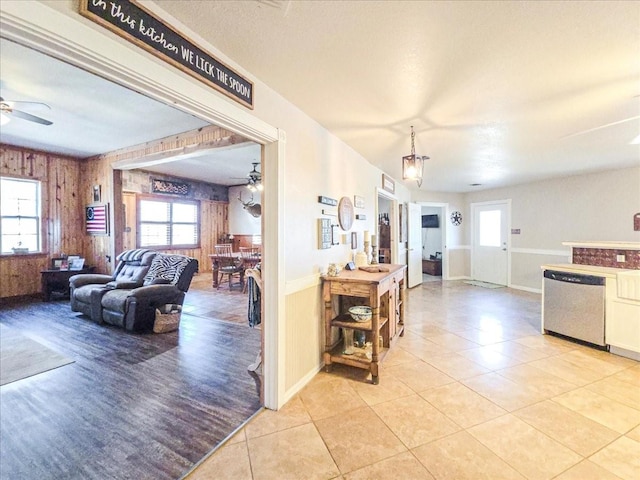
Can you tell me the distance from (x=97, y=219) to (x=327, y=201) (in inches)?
200

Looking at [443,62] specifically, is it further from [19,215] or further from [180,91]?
[19,215]

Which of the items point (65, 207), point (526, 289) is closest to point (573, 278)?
point (526, 289)

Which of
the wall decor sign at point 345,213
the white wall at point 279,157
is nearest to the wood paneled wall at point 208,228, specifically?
the wall decor sign at point 345,213

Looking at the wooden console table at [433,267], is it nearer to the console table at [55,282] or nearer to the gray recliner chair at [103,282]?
the gray recliner chair at [103,282]

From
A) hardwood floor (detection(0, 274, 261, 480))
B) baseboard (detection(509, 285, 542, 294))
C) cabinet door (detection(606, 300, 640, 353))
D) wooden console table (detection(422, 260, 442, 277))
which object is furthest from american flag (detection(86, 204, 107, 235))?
baseboard (detection(509, 285, 542, 294))

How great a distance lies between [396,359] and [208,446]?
191 centimetres

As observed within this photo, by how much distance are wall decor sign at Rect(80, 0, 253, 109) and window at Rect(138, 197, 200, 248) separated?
6472 millimetres

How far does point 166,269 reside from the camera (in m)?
4.30

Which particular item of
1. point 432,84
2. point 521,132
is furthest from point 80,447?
point 521,132

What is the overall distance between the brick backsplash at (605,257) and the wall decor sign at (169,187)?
8.20m

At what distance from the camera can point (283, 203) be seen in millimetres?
2180

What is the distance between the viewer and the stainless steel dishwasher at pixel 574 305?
3.14 metres

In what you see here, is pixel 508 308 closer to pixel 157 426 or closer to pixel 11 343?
pixel 157 426

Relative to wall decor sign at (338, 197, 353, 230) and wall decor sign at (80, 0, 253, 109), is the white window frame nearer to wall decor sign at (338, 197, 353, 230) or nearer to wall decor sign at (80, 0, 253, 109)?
wall decor sign at (338, 197, 353, 230)
